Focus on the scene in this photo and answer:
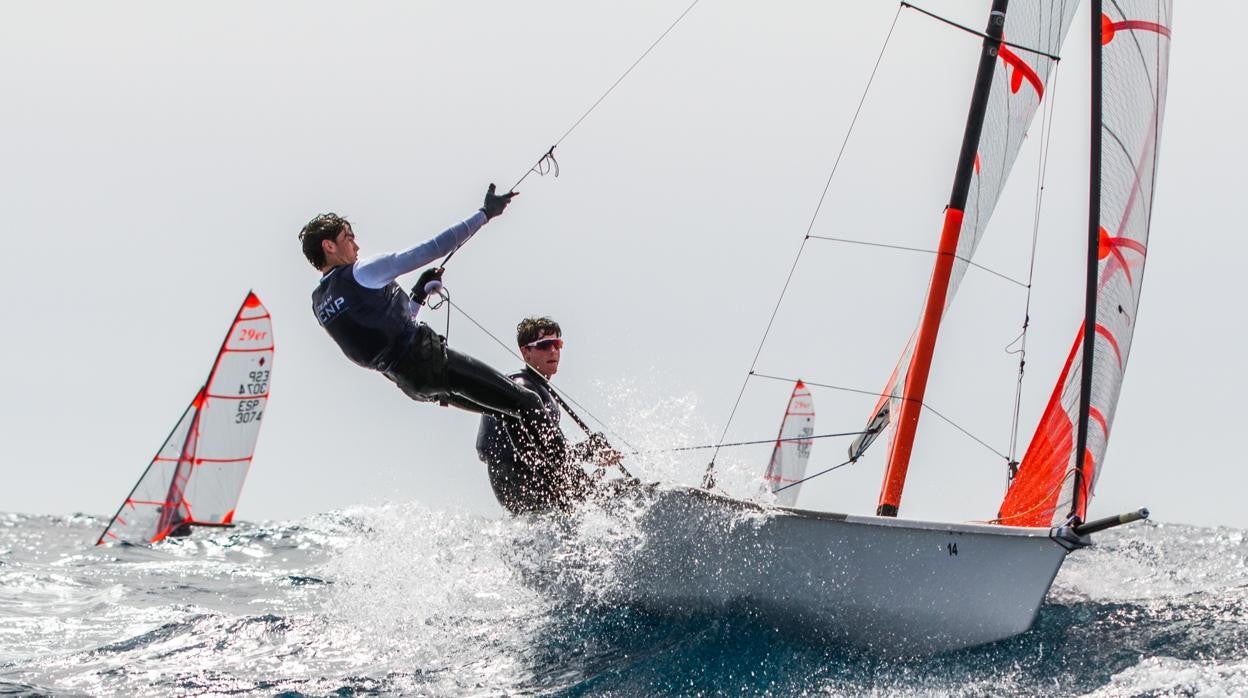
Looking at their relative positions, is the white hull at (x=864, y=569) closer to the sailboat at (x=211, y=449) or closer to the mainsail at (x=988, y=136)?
the mainsail at (x=988, y=136)

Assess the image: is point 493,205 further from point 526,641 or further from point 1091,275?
point 1091,275

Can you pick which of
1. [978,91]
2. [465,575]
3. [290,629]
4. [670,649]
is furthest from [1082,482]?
[290,629]

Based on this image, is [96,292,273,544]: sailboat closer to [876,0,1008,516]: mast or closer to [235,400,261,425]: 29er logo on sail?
[235,400,261,425]: 29er logo on sail

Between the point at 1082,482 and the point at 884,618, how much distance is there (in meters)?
0.86

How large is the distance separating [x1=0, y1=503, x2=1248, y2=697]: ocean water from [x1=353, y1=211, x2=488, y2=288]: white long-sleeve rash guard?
126 centimetres

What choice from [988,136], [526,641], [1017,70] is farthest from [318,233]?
[1017,70]

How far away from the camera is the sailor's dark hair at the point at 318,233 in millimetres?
5031

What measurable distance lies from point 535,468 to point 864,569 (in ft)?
5.45

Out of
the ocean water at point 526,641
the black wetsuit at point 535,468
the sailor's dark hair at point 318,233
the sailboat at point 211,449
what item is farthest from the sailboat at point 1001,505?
the sailboat at point 211,449

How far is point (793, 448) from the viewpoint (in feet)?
44.5

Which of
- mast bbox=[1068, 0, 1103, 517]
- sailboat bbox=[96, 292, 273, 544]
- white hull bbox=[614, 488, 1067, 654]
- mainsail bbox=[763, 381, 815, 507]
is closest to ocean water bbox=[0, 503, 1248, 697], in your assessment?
white hull bbox=[614, 488, 1067, 654]

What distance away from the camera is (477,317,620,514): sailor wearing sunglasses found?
17.5 feet

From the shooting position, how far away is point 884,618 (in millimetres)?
4406

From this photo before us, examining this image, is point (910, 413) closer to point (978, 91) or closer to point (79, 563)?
point (978, 91)
